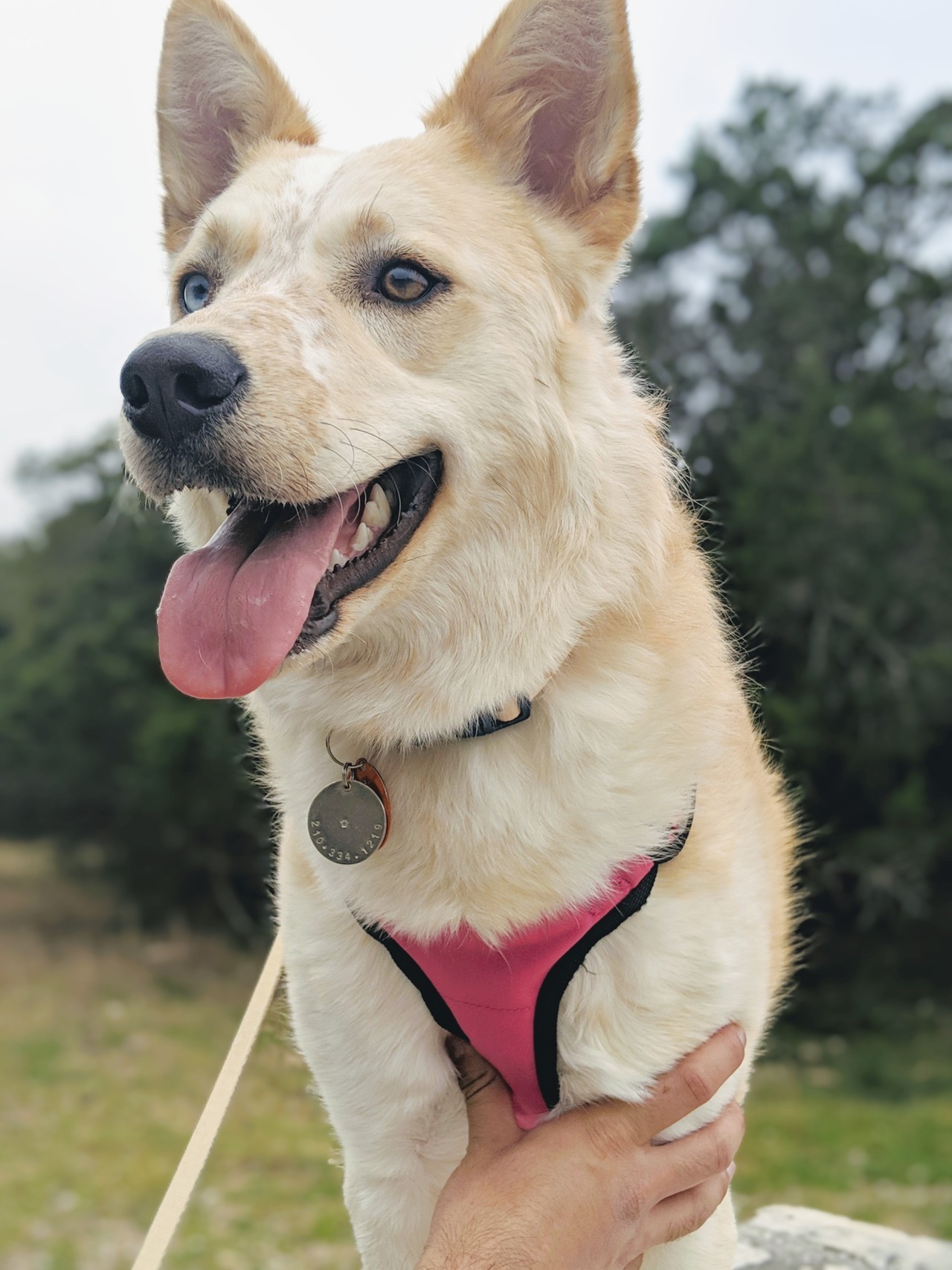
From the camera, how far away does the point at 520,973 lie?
2230mm

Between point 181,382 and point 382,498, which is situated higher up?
point 181,382

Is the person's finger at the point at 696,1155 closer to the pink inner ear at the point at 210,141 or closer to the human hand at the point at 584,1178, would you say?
the human hand at the point at 584,1178

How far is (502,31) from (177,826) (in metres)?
19.7

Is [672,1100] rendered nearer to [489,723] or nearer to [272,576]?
[489,723]

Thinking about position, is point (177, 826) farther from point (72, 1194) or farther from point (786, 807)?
point (786, 807)

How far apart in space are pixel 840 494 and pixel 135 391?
52.7ft

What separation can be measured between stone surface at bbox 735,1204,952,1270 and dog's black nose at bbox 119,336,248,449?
314cm

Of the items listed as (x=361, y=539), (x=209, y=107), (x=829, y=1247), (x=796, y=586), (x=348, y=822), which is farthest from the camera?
(x=796, y=586)

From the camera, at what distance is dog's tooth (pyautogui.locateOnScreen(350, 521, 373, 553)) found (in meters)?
2.14

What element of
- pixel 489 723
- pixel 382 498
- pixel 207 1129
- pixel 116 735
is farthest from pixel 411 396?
pixel 116 735

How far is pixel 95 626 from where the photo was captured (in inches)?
826

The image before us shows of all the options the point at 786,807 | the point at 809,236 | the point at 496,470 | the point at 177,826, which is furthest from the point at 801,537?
the point at 496,470

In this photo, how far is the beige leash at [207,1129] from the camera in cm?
225

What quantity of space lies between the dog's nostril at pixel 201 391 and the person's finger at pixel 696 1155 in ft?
5.72
